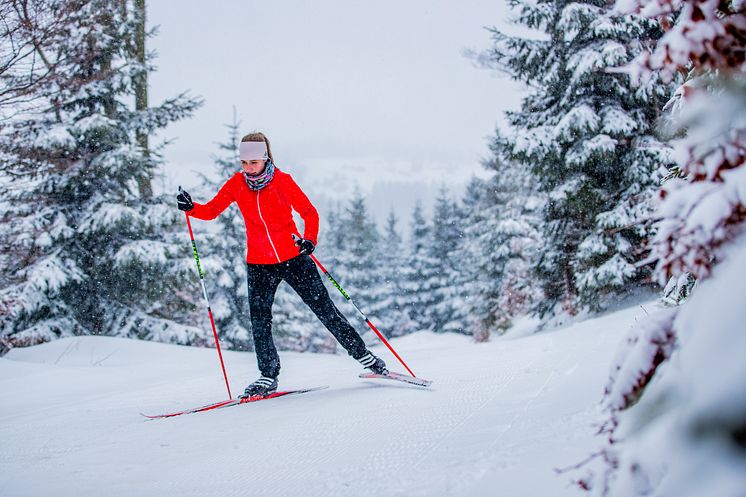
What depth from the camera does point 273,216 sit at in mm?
4504

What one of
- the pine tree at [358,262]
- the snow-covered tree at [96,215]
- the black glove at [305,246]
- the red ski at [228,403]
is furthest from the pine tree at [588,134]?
the pine tree at [358,262]

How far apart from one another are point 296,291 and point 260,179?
3.36 ft

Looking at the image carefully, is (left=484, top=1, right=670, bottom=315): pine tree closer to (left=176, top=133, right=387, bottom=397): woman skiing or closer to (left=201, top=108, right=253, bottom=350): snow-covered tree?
(left=176, top=133, right=387, bottom=397): woman skiing

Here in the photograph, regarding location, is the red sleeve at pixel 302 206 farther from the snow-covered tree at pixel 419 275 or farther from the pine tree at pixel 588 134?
the snow-covered tree at pixel 419 275

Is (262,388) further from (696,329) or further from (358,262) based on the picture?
(358,262)

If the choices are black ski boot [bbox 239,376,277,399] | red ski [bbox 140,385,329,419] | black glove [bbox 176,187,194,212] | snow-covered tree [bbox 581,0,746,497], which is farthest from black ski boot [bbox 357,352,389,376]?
snow-covered tree [bbox 581,0,746,497]

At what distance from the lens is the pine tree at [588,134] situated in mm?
8672

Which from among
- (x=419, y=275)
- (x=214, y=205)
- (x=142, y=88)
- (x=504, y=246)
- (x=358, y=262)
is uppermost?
(x=142, y=88)

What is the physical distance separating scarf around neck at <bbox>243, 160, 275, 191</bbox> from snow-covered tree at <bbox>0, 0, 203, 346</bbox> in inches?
310

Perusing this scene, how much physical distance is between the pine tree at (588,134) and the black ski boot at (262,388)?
6301mm

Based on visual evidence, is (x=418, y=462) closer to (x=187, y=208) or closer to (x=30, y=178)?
(x=187, y=208)

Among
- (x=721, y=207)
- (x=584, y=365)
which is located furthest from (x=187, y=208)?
(x=721, y=207)

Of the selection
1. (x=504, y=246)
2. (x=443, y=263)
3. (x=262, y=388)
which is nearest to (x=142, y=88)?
(x=262, y=388)

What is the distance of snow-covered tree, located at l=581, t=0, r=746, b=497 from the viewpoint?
796 mm
